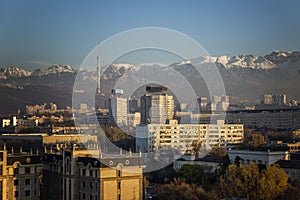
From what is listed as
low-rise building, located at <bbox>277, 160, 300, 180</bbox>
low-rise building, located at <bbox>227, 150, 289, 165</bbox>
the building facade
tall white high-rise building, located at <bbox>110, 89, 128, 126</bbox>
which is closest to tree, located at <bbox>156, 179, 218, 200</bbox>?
low-rise building, located at <bbox>277, 160, 300, 180</bbox>

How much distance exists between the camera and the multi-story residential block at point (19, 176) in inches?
419

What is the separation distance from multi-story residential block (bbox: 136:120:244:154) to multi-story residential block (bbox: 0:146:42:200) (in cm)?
1345

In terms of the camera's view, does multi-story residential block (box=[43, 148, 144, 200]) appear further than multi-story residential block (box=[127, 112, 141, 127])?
No

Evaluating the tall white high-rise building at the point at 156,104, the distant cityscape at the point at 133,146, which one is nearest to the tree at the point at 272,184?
the distant cityscape at the point at 133,146

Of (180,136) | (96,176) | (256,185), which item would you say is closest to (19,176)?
(96,176)

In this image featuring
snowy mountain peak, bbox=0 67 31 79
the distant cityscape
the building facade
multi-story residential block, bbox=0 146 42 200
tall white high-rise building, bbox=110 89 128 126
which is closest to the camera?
the distant cityscape

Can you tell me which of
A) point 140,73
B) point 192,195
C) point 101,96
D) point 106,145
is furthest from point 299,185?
point 101,96

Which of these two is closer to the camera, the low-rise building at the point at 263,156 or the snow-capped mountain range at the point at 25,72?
the low-rise building at the point at 263,156

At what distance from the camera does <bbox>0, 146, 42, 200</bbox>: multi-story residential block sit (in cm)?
1064

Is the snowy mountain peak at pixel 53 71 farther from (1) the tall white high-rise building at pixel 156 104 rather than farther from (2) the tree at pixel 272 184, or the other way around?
(2) the tree at pixel 272 184

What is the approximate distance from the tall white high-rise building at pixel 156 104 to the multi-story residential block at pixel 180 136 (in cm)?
1176

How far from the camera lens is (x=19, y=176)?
1093 cm

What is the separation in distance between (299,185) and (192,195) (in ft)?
7.43

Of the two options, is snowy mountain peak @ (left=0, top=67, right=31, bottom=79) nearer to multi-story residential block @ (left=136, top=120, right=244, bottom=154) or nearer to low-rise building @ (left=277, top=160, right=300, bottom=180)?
multi-story residential block @ (left=136, top=120, right=244, bottom=154)
